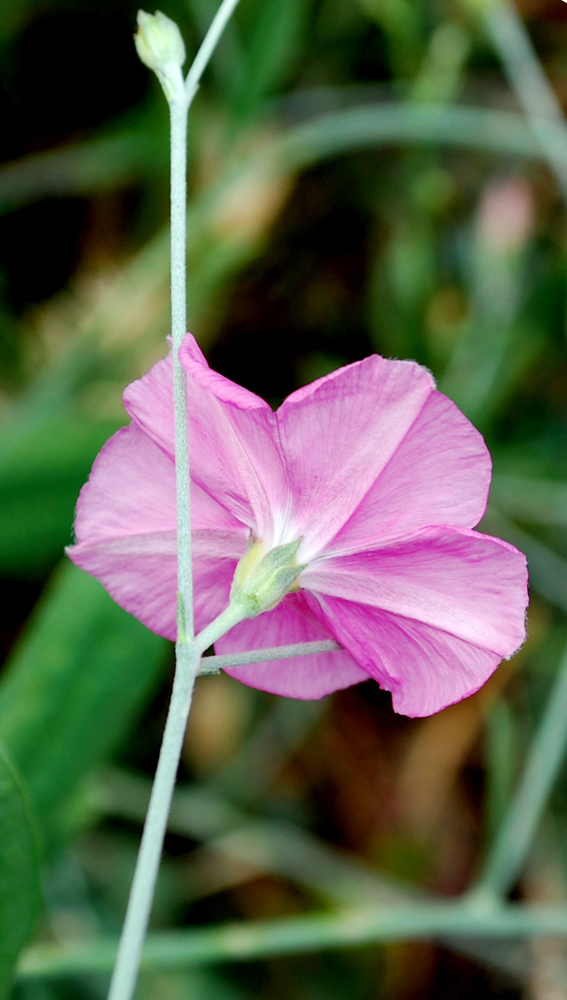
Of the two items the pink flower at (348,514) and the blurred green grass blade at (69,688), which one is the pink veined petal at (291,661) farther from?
the blurred green grass blade at (69,688)

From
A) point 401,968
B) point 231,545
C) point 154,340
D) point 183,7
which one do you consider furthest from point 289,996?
point 183,7

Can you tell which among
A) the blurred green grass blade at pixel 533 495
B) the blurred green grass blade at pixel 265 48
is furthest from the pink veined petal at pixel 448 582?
the blurred green grass blade at pixel 265 48

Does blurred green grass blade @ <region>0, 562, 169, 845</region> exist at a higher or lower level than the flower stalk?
lower

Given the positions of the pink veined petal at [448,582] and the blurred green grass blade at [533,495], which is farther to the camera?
the blurred green grass blade at [533,495]

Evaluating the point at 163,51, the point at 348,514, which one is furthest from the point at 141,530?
the point at 163,51

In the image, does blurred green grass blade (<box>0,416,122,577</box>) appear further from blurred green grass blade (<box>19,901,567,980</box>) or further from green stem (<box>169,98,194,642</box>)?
green stem (<box>169,98,194,642</box>)

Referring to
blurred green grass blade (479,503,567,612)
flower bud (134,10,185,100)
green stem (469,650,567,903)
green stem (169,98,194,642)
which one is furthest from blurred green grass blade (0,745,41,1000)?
blurred green grass blade (479,503,567,612)

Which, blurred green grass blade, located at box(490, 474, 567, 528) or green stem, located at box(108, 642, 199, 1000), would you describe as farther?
blurred green grass blade, located at box(490, 474, 567, 528)

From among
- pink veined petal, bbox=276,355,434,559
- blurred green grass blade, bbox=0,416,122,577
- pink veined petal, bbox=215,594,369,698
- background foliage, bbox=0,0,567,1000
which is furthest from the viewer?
background foliage, bbox=0,0,567,1000
